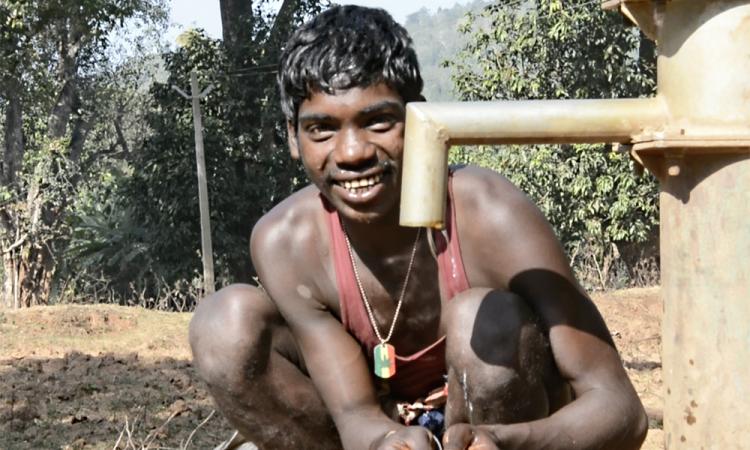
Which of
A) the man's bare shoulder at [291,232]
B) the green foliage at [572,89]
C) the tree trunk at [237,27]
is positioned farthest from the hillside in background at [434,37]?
the man's bare shoulder at [291,232]

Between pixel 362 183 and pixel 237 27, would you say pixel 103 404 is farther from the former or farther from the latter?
pixel 237 27

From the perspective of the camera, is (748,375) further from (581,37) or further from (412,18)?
(412,18)

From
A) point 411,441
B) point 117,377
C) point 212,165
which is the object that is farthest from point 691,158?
point 212,165

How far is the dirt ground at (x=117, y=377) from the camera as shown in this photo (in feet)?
14.7

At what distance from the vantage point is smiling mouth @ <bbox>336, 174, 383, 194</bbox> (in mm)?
2439

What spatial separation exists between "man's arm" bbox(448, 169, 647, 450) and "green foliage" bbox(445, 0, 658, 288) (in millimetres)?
10901

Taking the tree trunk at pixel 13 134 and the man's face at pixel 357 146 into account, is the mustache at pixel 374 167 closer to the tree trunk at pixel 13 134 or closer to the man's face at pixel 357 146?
the man's face at pixel 357 146

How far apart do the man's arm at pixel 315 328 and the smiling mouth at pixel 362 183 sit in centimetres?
42

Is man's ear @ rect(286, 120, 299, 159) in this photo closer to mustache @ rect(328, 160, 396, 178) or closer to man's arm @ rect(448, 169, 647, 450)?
mustache @ rect(328, 160, 396, 178)

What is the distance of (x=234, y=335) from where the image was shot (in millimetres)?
2771

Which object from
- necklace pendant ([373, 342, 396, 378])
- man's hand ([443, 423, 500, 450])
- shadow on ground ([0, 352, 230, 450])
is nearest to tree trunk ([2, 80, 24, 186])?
shadow on ground ([0, 352, 230, 450])

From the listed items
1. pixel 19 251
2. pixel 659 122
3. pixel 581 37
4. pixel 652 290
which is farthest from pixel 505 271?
pixel 19 251

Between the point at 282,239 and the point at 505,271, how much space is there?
0.59 meters

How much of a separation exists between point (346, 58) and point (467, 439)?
3.03 feet
